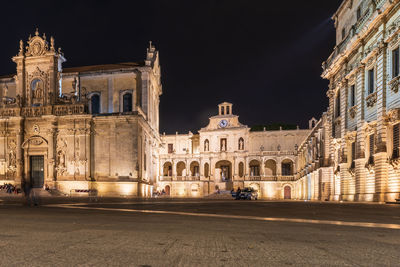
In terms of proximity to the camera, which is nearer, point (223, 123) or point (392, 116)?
point (392, 116)

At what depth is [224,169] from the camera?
211ft

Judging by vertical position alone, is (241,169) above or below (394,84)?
below

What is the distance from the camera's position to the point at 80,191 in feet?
117

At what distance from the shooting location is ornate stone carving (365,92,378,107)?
68.4ft

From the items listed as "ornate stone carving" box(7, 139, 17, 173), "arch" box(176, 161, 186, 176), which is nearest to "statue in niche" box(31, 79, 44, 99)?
"ornate stone carving" box(7, 139, 17, 173)

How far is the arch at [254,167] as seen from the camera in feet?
208

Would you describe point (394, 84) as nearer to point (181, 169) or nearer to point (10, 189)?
point (10, 189)

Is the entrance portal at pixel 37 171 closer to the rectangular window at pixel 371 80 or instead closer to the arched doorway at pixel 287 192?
the rectangular window at pixel 371 80

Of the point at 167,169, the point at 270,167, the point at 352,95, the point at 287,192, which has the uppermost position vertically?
the point at 352,95

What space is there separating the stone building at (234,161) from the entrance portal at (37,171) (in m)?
23.1

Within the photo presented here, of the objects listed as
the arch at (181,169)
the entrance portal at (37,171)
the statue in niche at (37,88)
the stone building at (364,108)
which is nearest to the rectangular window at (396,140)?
→ the stone building at (364,108)

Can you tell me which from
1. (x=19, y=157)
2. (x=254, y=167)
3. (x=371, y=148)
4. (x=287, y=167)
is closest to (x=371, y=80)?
(x=371, y=148)

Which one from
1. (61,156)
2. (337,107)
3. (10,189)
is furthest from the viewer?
(61,156)

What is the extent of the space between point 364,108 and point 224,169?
140ft
